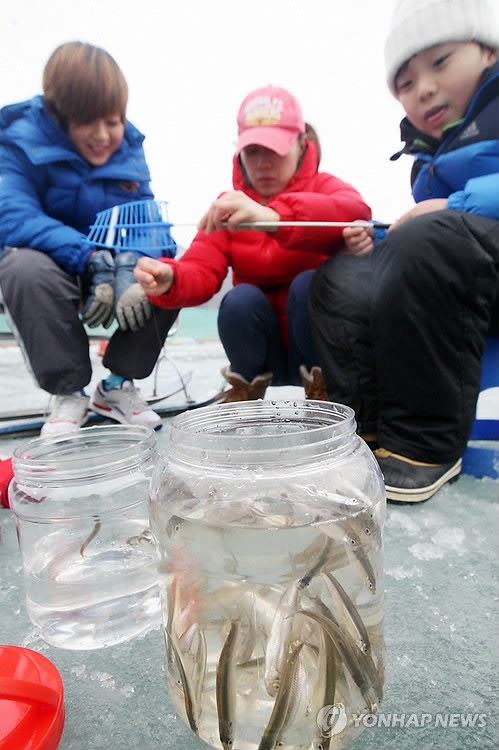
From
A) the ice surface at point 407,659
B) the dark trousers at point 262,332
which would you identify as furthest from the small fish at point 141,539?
the dark trousers at point 262,332

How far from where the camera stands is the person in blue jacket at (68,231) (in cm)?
103

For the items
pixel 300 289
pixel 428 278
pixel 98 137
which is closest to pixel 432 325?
pixel 428 278

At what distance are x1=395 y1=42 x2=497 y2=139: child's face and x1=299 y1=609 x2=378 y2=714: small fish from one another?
93 cm

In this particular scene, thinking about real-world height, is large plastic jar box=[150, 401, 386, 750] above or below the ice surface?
above

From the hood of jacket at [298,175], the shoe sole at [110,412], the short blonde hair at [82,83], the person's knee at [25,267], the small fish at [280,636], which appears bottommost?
the shoe sole at [110,412]

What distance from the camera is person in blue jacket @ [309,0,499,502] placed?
0.71m

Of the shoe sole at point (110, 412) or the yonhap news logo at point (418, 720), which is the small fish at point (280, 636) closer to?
the yonhap news logo at point (418, 720)

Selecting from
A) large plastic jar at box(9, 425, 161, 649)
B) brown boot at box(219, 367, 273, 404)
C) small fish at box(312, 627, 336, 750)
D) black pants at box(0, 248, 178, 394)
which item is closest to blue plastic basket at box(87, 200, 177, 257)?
black pants at box(0, 248, 178, 394)

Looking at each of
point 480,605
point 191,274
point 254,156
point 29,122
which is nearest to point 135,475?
point 480,605

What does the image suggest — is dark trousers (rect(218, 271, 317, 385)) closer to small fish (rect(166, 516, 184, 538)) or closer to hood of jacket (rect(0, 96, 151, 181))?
hood of jacket (rect(0, 96, 151, 181))

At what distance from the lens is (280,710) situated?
0.88 feet

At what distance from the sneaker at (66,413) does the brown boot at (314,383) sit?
555 millimetres

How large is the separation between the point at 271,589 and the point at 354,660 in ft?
0.22

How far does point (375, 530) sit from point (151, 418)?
3.09ft
